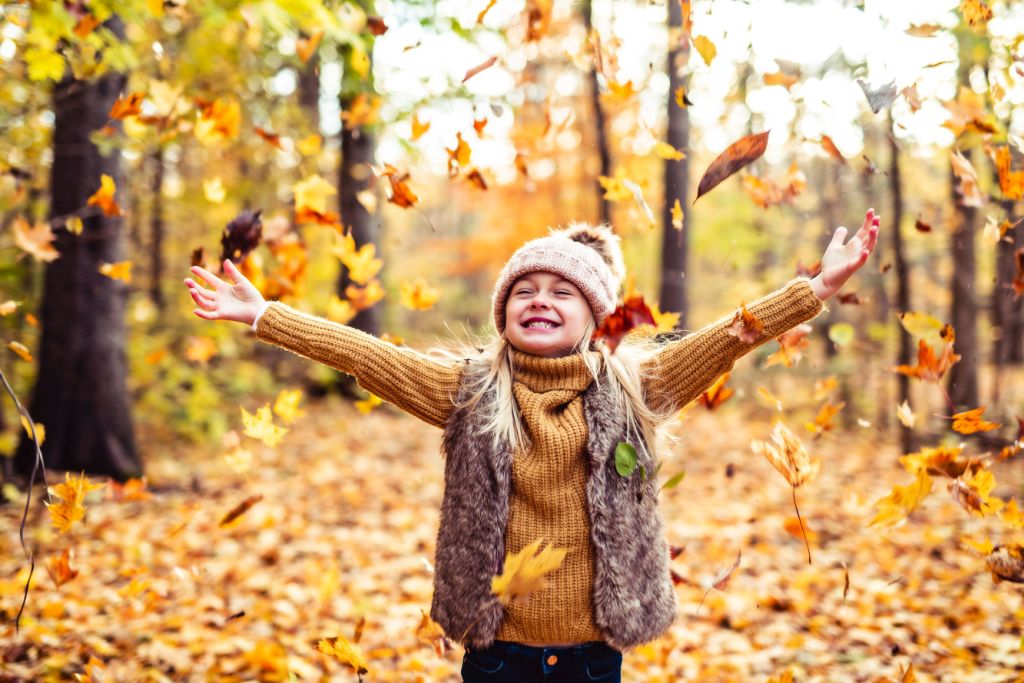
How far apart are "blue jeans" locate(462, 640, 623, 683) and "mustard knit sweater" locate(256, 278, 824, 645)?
0.05 m

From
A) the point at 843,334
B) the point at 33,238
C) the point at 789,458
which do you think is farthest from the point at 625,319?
the point at 33,238

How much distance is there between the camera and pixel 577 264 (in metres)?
1.97

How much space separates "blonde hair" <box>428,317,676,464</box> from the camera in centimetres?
191

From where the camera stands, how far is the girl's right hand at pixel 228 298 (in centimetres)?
190

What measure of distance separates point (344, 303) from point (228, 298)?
95cm

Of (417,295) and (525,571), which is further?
(417,295)

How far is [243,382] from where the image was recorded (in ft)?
26.0

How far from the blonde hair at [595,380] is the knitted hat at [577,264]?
0.09 metres

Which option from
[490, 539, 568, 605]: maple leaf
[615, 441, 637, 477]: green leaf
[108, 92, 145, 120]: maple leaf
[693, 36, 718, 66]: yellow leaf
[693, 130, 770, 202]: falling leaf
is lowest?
→ [490, 539, 568, 605]: maple leaf

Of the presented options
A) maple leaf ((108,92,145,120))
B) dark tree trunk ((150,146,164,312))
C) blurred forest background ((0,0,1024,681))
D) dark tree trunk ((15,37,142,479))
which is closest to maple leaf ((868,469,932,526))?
blurred forest background ((0,0,1024,681))

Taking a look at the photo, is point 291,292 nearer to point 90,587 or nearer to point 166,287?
point 90,587

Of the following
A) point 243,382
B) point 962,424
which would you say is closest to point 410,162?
point 962,424

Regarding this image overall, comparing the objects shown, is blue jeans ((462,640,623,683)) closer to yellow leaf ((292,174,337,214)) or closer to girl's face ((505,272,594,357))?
girl's face ((505,272,594,357))

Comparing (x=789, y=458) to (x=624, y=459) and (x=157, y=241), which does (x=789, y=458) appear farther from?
(x=157, y=241)
